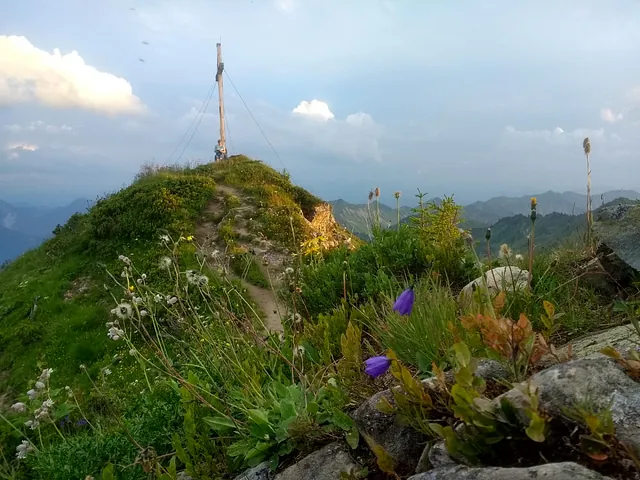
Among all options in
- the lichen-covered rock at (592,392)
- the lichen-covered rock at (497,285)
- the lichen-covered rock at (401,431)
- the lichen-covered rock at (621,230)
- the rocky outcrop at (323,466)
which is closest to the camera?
the lichen-covered rock at (592,392)

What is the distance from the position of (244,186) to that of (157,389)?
567 inches

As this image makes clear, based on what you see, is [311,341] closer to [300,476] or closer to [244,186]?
[300,476]

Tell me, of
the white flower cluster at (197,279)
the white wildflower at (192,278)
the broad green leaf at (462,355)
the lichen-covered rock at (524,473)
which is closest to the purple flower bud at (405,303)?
the broad green leaf at (462,355)

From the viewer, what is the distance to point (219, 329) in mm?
5184

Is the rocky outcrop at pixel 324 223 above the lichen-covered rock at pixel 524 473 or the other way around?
above

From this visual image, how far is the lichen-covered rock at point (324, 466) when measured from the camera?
2.38m

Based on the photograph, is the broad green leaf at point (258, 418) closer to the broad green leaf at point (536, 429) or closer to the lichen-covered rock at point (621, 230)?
the broad green leaf at point (536, 429)

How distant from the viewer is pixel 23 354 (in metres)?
12.0

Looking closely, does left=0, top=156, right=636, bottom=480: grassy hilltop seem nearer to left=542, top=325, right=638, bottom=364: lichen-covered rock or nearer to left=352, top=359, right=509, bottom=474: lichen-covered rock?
left=352, top=359, right=509, bottom=474: lichen-covered rock

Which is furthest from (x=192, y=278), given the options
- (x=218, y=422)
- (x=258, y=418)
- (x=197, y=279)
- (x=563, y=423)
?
A: (x=563, y=423)

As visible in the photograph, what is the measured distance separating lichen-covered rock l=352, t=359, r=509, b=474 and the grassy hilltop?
0.27 ft

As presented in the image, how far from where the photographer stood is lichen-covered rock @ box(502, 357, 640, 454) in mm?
1687

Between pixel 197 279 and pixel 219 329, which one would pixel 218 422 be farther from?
pixel 219 329

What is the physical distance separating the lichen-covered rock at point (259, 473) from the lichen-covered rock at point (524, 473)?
4.14 feet
